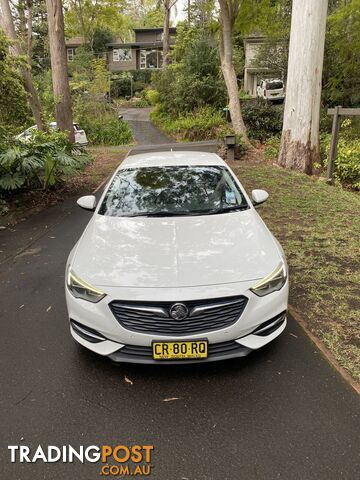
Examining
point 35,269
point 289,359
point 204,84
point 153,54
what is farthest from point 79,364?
point 153,54

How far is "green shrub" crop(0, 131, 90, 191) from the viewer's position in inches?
293

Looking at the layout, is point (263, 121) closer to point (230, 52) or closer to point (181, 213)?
point (230, 52)

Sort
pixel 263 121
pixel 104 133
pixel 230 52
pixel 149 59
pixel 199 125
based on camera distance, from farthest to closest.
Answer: pixel 149 59
pixel 104 133
pixel 199 125
pixel 263 121
pixel 230 52

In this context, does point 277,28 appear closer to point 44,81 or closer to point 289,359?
point 289,359

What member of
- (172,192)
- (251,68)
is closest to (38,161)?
(172,192)

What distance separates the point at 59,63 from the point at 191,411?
11.9 meters

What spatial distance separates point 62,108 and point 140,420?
38.3 ft

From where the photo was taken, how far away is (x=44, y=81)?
28.9m

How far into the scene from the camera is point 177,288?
275cm

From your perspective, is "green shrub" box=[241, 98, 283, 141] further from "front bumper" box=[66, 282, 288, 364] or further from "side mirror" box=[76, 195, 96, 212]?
"front bumper" box=[66, 282, 288, 364]

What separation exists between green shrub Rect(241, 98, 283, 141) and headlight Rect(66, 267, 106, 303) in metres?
13.5

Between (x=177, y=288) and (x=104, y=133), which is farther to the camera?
(x=104, y=133)

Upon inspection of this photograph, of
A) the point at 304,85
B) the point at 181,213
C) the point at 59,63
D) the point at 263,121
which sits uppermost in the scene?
the point at 59,63

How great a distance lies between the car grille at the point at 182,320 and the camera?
273 cm
